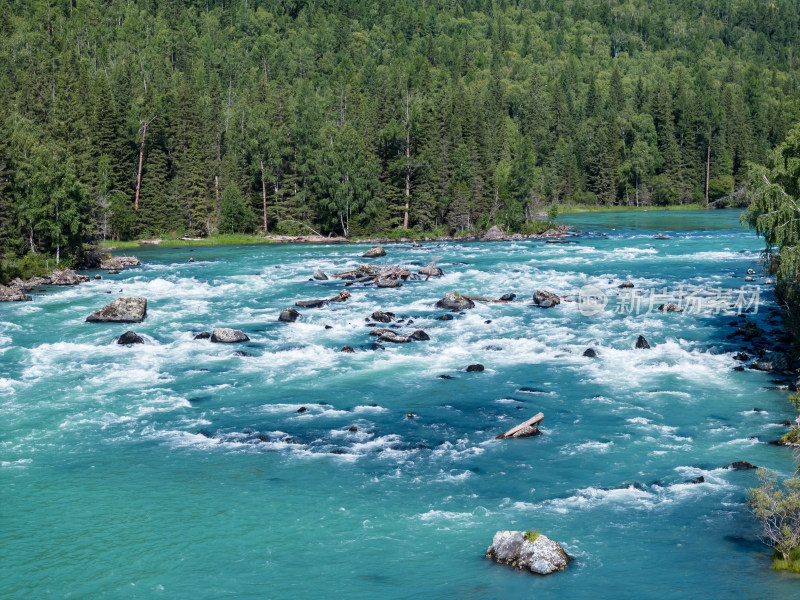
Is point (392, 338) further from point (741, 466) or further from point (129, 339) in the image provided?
point (741, 466)

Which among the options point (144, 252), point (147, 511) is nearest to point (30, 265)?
point (144, 252)

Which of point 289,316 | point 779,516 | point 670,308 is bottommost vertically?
point 779,516

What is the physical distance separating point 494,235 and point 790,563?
82053mm

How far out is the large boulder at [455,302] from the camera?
179ft

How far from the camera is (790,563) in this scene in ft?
69.3

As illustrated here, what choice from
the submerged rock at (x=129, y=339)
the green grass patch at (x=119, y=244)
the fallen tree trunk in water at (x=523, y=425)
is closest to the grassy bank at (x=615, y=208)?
the green grass patch at (x=119, y=244)

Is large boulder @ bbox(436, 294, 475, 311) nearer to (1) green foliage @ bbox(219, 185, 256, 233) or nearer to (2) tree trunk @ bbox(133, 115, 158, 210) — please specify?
(1) green foliage @ bbox(219, 185, 256, 233)

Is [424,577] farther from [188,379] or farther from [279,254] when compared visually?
[279,254]

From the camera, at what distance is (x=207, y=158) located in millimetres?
116000

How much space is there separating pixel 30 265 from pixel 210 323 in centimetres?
2670

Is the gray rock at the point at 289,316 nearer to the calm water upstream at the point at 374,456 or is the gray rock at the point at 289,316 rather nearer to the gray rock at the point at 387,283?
the calm water upstream at the point at 374,456

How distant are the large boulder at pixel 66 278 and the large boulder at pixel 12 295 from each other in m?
6.13

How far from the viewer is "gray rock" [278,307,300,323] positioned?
52.1 m

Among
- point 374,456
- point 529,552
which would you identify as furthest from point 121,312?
point 529,552
